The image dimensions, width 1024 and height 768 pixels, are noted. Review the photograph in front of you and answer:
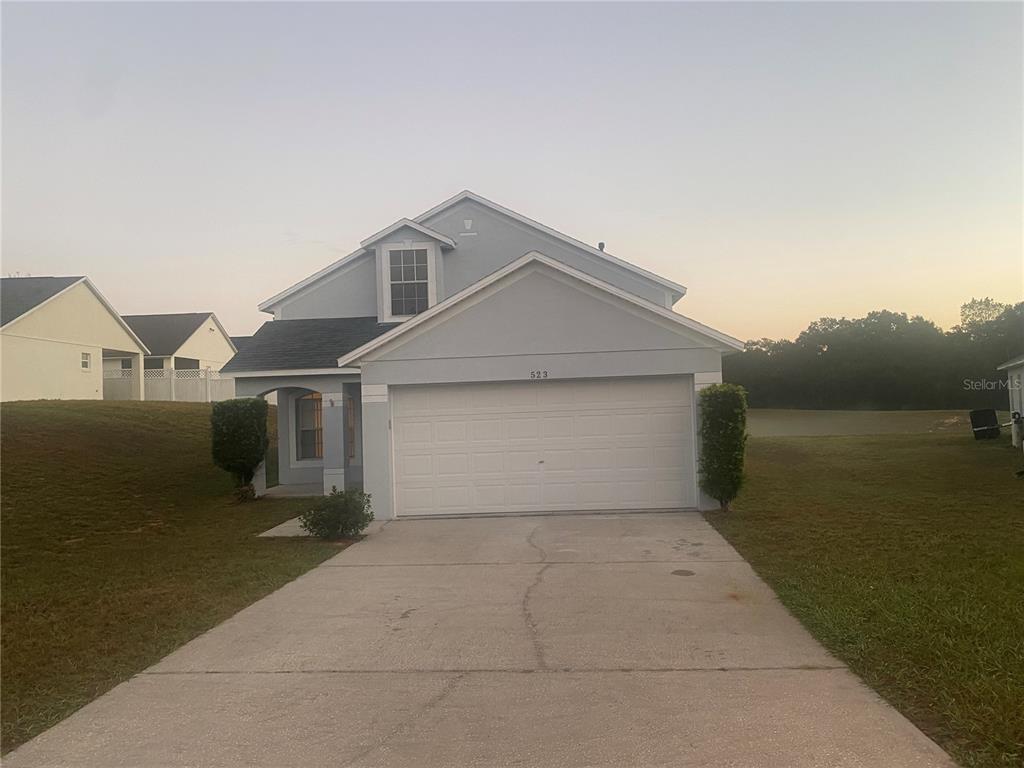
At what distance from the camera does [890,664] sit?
598 cm

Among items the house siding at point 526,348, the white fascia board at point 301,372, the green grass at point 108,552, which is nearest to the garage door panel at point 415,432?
the house siding at point 526,348

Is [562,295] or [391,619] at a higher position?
[562,295]

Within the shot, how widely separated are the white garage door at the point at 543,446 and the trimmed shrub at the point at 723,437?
1.69 ft

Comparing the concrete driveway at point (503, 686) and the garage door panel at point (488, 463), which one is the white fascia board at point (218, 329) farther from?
the concrete driveway at point (503, 686)

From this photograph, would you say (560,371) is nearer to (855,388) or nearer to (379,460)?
(379,460)

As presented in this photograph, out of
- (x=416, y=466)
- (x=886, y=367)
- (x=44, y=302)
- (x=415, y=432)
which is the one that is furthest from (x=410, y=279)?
(x=886, y=367)

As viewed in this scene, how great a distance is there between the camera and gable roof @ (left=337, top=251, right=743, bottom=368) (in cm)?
1362

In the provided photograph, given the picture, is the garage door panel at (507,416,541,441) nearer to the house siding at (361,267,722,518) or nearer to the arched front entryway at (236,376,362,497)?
the house siding at (361,267,722,518)

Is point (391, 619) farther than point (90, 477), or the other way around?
point (90, 477)

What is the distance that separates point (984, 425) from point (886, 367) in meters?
24.5

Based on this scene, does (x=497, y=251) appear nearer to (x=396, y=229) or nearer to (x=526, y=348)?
(x=396, y=229)

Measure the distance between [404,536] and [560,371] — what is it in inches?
152

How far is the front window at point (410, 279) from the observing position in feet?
62.8

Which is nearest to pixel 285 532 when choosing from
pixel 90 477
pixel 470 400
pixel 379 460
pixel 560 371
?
pixel 379 460
